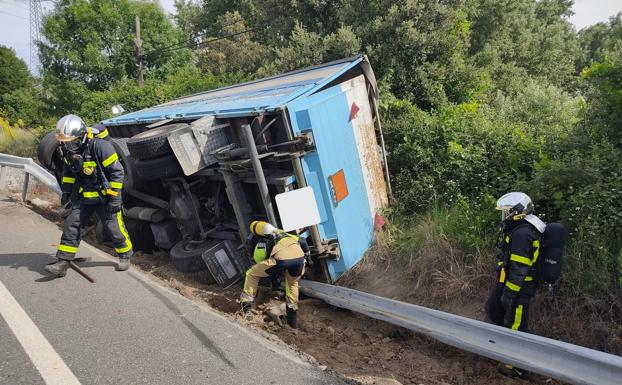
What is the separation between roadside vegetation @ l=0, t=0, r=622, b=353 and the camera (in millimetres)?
4094

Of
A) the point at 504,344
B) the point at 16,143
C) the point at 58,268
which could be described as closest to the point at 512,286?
the point at 504,344

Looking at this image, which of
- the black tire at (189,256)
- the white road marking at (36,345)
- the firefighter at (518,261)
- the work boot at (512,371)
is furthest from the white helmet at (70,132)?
the work boot at (512,371)

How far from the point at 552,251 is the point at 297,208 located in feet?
7.39

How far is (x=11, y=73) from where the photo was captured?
32531 millimetres

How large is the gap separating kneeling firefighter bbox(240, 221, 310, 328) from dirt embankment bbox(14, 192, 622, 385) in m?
0.20

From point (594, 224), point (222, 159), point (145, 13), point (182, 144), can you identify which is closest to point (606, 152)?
point (594, 224)

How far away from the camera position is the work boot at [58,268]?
4.45 m

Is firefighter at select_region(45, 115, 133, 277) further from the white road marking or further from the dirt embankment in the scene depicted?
the dirt embankment

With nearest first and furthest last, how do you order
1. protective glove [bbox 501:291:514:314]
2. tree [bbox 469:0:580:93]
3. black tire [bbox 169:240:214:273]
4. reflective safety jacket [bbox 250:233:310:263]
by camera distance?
protective glove [bbox 501:291:514:314] → reflective safety jacket [bbox 250:233:310:263] → black tire [bbox 169:240:214:273] → tree [bbox 469:0:580:93]

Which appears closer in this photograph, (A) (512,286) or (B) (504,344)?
(B) (504,344)

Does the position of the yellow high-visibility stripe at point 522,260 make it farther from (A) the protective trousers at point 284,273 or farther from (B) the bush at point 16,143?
(B) the bush at point 16,143

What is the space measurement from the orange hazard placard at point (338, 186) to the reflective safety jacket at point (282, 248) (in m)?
0.60

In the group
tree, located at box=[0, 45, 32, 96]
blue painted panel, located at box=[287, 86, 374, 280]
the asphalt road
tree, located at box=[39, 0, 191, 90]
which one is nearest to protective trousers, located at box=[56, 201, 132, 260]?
the asphalt road

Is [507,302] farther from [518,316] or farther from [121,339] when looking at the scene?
[121,339]
